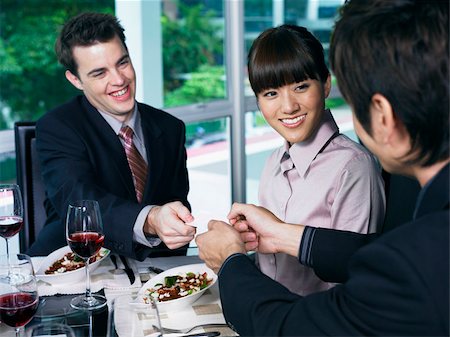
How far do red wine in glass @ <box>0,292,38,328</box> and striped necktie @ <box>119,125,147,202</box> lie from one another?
112cm

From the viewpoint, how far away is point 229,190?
4547mm

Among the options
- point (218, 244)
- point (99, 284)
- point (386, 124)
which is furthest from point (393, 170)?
point (99, 284)

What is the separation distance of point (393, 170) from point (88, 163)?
1387 millimetres

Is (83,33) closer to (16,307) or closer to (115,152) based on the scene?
(115,152)

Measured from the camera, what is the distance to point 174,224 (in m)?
1.86

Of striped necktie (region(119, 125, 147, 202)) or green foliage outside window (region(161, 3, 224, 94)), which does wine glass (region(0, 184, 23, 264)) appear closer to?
striped necktie (region(119, 125, 147, 202))

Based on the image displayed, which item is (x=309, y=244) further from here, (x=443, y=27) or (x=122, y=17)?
(x=122, y=17)

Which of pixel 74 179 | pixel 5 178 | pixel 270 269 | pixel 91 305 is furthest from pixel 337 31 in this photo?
pixel 5 178

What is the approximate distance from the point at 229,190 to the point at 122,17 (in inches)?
52.1

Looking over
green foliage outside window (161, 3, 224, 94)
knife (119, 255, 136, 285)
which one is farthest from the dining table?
green foliage outside window (161, 3, 224, 94)

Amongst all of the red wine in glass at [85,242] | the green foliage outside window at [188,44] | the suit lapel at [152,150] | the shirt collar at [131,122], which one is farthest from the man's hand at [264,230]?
the green foliage outside window at [188,44]

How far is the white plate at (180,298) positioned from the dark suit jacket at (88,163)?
1.03ft

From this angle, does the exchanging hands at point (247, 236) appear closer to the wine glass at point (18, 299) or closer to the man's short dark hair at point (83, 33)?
the wine glass at point (18, 299)

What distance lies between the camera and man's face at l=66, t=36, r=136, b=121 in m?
2.45
